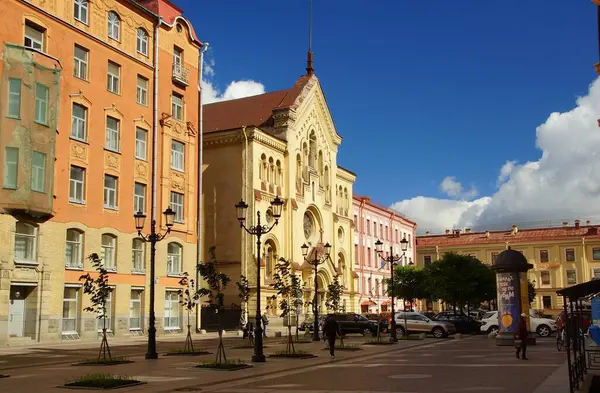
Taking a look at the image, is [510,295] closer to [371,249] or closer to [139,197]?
[139,197]

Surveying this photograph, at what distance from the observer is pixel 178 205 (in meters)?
43.9

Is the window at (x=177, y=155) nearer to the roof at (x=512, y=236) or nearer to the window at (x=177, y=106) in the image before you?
the window at (x=177, y=106)

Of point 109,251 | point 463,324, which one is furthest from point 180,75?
point 463,324

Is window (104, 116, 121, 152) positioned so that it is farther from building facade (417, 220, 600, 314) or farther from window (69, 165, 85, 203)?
building facade (417, 220, 600, 314)

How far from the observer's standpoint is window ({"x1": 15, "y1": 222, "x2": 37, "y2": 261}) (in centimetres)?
3172

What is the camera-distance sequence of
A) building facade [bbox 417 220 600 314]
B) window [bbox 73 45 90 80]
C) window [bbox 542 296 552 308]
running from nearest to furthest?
window [bbox 73 45 90 80]
building facade [bbox 417 220 600 314]
window [bbox 542 296 552 308]

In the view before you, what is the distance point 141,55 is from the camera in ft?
135

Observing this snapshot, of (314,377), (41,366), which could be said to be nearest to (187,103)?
(41,366)

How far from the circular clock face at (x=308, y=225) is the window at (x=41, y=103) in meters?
31.7

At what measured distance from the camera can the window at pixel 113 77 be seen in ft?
126

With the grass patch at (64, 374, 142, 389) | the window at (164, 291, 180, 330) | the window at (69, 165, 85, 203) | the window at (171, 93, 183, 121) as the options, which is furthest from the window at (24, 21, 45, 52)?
the grass patch at (64, 374, 142, 389)

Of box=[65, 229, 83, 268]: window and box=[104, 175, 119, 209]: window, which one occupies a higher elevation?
box=[104, 175, 119, 209]: window

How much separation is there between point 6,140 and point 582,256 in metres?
82.2

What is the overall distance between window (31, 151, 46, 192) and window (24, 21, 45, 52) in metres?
5.41
